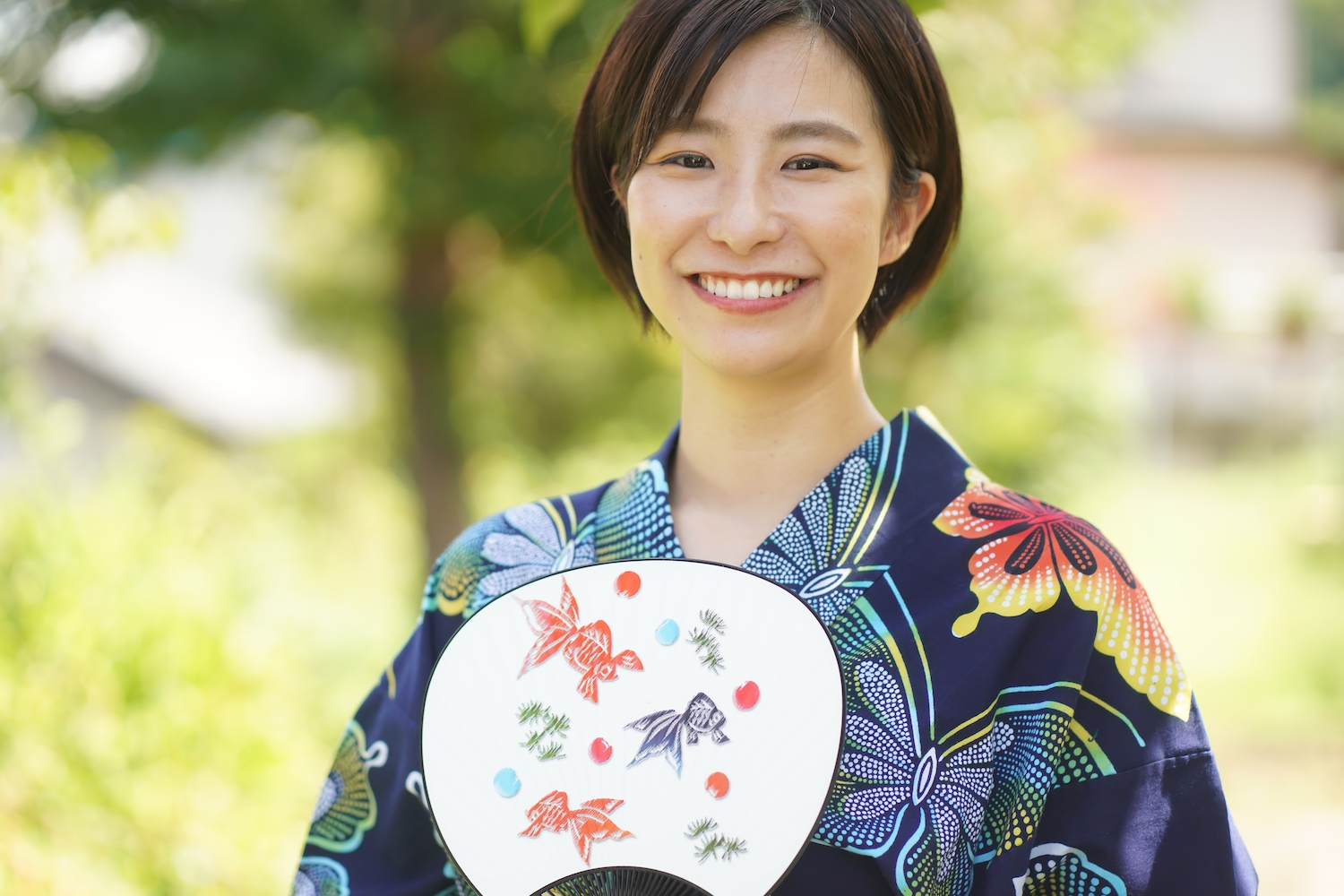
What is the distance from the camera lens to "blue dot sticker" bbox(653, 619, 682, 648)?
958 millimetres

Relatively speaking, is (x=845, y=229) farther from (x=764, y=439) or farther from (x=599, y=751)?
(x=599, y=751)

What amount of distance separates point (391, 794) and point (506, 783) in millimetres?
276

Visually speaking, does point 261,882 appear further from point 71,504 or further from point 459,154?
point 459,154

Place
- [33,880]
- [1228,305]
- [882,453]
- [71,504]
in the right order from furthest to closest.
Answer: [1228,305], [71,504], [33,880], [882,453]

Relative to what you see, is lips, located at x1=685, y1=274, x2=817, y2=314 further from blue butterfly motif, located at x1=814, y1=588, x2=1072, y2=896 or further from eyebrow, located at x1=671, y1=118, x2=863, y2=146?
blue butterfly motif, located at x1=814, y1=588, x2=1072, y2=896

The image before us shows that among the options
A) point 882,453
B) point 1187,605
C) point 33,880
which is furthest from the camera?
point 1187,605

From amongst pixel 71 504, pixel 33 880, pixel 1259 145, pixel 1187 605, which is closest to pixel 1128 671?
pixel 33 880

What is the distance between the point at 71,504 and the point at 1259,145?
44.2 feet

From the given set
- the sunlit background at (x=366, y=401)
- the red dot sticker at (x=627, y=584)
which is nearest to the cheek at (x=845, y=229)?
the red dot sticker at (x=627, y=584)

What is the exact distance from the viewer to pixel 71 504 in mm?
3482

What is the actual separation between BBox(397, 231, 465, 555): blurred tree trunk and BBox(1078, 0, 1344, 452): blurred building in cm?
910

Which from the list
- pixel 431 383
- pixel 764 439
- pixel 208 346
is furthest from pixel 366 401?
pixel 764 439

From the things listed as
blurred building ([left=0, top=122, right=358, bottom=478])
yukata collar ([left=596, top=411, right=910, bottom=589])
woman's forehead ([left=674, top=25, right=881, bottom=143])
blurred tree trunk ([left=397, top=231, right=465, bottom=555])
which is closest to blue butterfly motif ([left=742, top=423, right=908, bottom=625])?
yukata collar ([left=596, top=411, right=910, bottom=589])

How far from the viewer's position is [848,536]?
107cm
